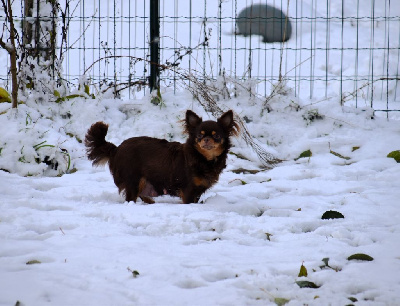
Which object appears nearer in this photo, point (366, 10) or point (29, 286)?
point (29, 286)

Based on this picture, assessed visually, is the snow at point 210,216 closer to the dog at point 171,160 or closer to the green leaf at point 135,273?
the green leaf at point 135,273

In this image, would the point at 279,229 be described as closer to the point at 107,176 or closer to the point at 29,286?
the point at 29,286

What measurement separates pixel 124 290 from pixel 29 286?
0.41 metres

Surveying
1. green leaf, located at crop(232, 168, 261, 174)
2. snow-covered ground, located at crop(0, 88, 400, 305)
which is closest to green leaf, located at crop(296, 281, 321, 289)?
snow-covered ground, located at crop(0, 88, 400, 305)

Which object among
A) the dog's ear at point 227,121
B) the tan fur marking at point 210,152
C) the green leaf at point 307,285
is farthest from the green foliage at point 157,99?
the green leaf at point 307,285

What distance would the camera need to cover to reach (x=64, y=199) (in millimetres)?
4227

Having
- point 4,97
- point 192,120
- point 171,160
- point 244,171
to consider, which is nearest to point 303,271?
point 171,160

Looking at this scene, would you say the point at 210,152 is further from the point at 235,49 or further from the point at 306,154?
the point at 235,49

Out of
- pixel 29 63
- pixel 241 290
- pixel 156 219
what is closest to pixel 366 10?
pixel 29 63

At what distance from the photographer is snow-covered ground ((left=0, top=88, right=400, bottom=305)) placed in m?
2.29

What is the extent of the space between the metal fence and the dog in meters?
2.36

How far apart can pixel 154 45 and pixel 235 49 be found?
1111 mm

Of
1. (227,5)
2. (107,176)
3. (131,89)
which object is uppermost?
(227,5)

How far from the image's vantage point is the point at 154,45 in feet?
23.1
